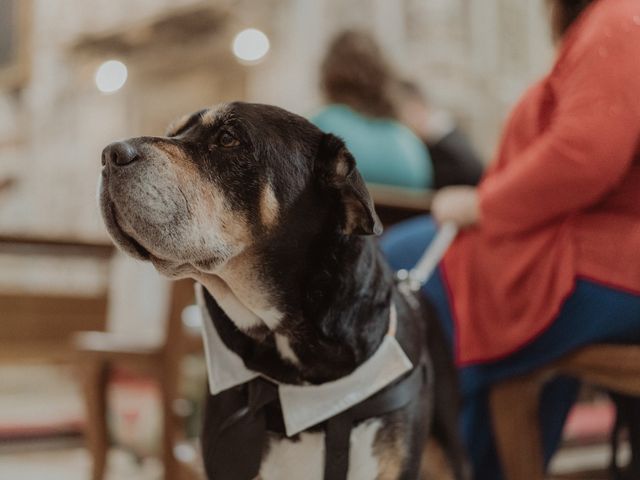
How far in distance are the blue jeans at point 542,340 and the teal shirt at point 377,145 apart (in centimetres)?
49

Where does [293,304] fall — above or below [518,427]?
above

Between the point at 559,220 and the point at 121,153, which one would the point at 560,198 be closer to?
the point at 559,220

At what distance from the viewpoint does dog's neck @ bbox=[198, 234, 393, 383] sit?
1184mm

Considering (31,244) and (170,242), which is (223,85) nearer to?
(31,244)

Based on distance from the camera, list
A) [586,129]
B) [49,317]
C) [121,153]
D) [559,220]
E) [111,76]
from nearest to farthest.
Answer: [121,153], [586,129], [559,220], [49,317], [111,76]

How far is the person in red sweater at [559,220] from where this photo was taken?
1.39 metres

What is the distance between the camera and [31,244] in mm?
3264

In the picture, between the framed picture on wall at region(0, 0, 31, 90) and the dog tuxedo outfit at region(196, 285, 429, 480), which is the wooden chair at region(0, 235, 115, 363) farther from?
the dog tuxedo outfit at region(196, 285, 429, 480)

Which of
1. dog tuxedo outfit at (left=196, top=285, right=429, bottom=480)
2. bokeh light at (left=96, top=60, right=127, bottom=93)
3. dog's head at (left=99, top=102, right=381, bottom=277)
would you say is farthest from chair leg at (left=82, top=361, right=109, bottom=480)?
bokeh light at (left=96, top=60, right=127, bottom=93)

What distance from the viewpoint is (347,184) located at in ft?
3.81

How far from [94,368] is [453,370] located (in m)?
1.15

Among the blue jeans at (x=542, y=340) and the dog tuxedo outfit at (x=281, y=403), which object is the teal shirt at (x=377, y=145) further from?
the dog tuxedo outfit at (x=281, y=403)

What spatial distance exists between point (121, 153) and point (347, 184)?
1.15 feet

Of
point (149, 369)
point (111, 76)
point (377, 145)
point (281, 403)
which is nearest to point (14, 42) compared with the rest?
point (111, 76)
